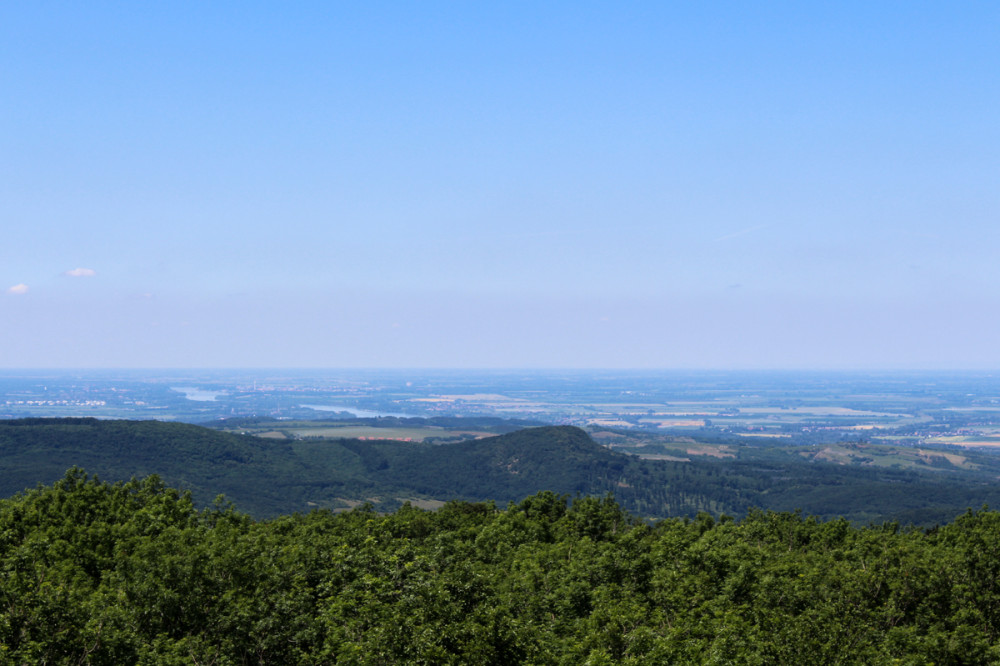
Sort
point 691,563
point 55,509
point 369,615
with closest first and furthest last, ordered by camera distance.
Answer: point 369,615
point 691,563
point 55,509

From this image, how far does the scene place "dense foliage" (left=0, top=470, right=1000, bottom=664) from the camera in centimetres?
2881

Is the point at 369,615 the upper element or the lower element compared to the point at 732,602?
upper

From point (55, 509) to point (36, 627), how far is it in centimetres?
2759

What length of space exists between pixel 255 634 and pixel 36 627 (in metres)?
8.34

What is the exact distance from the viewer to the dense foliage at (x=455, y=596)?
28812mm

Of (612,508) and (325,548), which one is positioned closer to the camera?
(325,548)

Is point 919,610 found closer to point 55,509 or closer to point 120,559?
point 120,559

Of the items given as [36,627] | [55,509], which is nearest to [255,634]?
[36,627]

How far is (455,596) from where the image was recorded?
32406mm

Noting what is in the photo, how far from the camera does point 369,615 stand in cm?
2880

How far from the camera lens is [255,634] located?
31.8 metres

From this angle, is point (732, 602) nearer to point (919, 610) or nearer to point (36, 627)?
point (919, 610)

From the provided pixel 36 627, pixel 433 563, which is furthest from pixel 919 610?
pixel 36 627

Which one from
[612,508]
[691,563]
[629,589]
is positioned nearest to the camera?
[629,589]
